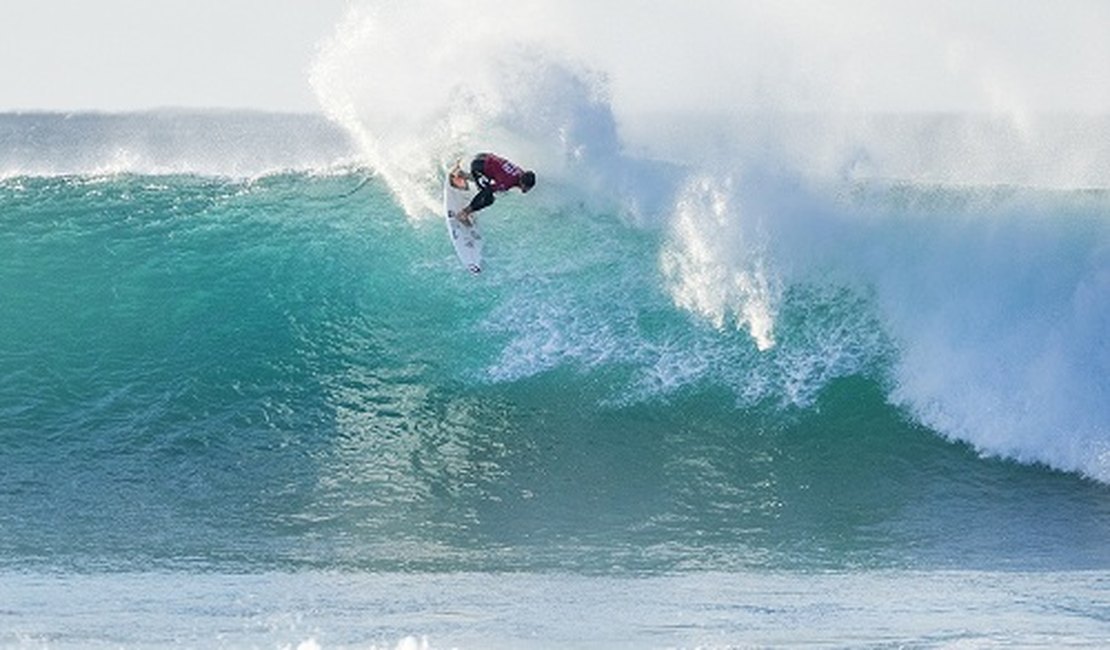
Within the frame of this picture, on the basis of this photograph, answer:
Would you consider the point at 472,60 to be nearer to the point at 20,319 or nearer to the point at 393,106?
the point at 393,106

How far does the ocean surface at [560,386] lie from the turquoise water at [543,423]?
40 mm

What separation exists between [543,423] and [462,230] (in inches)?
89.3

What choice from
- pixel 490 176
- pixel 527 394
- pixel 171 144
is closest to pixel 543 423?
pixel 527 394

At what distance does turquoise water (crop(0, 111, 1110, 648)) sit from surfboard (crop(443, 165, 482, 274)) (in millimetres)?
435

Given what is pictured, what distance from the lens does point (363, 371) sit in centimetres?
1659

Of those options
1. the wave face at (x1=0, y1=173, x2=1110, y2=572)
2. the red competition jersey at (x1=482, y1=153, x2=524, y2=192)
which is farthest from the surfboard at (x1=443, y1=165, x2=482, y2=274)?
the red competition jersey at (x1=482, y1=153, x2=524, y2=192)

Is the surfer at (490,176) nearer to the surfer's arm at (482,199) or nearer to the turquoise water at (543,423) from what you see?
the surfer's arm at (482,199)

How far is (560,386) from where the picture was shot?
52.6ft

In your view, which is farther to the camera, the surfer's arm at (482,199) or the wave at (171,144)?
the wave at (171,144)

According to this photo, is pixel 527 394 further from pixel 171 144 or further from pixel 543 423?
pixel 171 144

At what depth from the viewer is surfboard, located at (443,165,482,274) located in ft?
54.2

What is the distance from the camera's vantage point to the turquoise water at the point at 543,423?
447 inches

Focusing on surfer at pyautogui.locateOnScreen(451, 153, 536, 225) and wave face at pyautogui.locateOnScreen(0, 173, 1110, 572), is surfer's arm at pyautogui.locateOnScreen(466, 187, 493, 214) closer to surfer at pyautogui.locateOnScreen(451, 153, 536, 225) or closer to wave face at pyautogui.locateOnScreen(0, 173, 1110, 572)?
surfer at pyautogui.locateOnScreen(451, 153, 536, 225)

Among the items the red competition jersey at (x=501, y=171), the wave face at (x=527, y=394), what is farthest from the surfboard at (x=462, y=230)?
the red competition jersey at (x=501, y=171)
